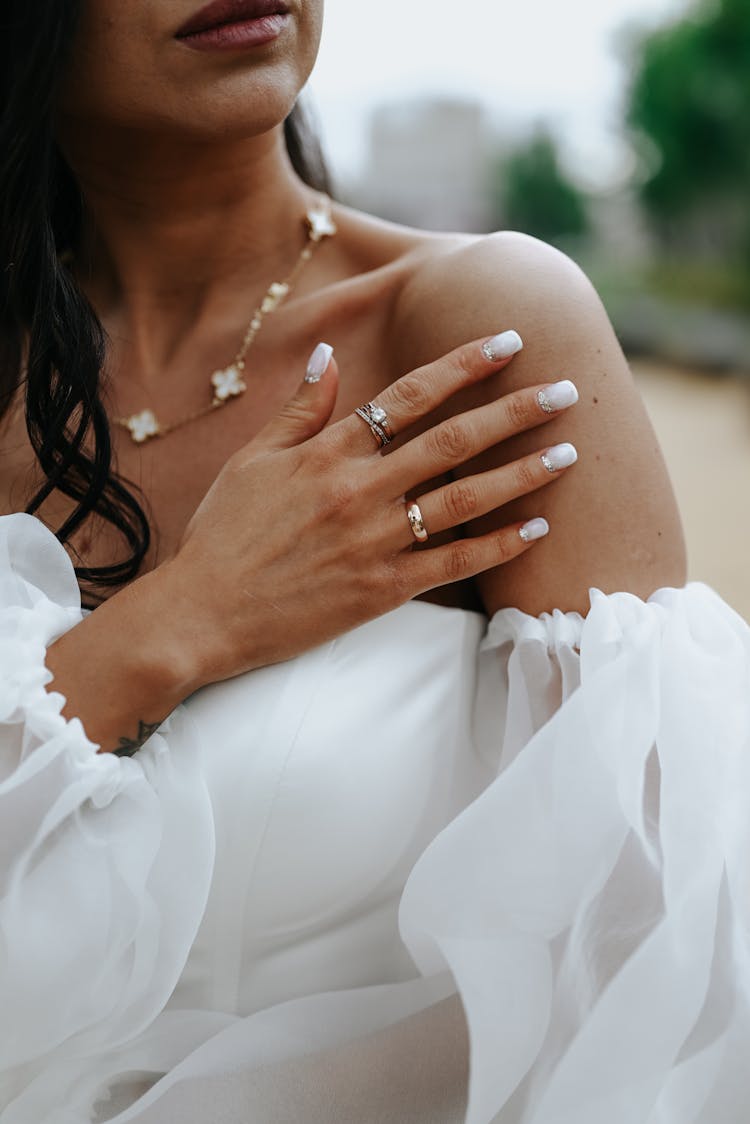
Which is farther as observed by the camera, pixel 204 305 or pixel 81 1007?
pixel 204 305

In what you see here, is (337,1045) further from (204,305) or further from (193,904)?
(204,305)

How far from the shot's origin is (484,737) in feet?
4.87

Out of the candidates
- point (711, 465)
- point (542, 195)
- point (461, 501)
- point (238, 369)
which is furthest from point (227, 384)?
point (542, 195)

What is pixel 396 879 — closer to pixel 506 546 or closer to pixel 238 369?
pixel 506 546

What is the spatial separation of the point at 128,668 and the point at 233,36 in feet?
2.65

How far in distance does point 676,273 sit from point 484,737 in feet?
74.2

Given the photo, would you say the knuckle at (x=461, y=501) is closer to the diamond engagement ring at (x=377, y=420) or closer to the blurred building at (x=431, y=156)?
the diamond engagement ring at (x=377, y=420)

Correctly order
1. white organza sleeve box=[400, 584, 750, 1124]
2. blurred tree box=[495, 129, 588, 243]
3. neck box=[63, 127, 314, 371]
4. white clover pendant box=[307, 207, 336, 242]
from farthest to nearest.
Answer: blurred tree box=[495, 129, 588, 243], white clover pendant box=[307, 207, 336, 242], neck box=[63, 127, 314, 371], white organza sleeve box=[400, 584, 750, 1124]

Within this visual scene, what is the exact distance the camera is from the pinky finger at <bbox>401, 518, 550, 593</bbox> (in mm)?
1359

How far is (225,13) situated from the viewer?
146 cm

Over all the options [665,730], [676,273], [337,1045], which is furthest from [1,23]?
[676,273]

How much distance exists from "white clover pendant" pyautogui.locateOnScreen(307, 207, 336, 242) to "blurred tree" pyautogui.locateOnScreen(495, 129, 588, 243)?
→ 4853 cm

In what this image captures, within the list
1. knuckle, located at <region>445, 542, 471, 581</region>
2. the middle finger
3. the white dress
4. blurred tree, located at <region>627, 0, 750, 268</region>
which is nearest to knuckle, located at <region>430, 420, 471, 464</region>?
the middle finger

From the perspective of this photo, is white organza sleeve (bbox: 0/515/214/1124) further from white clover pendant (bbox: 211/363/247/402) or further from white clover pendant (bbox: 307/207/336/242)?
white clover pendant (bbox: 307/207/336/242)
